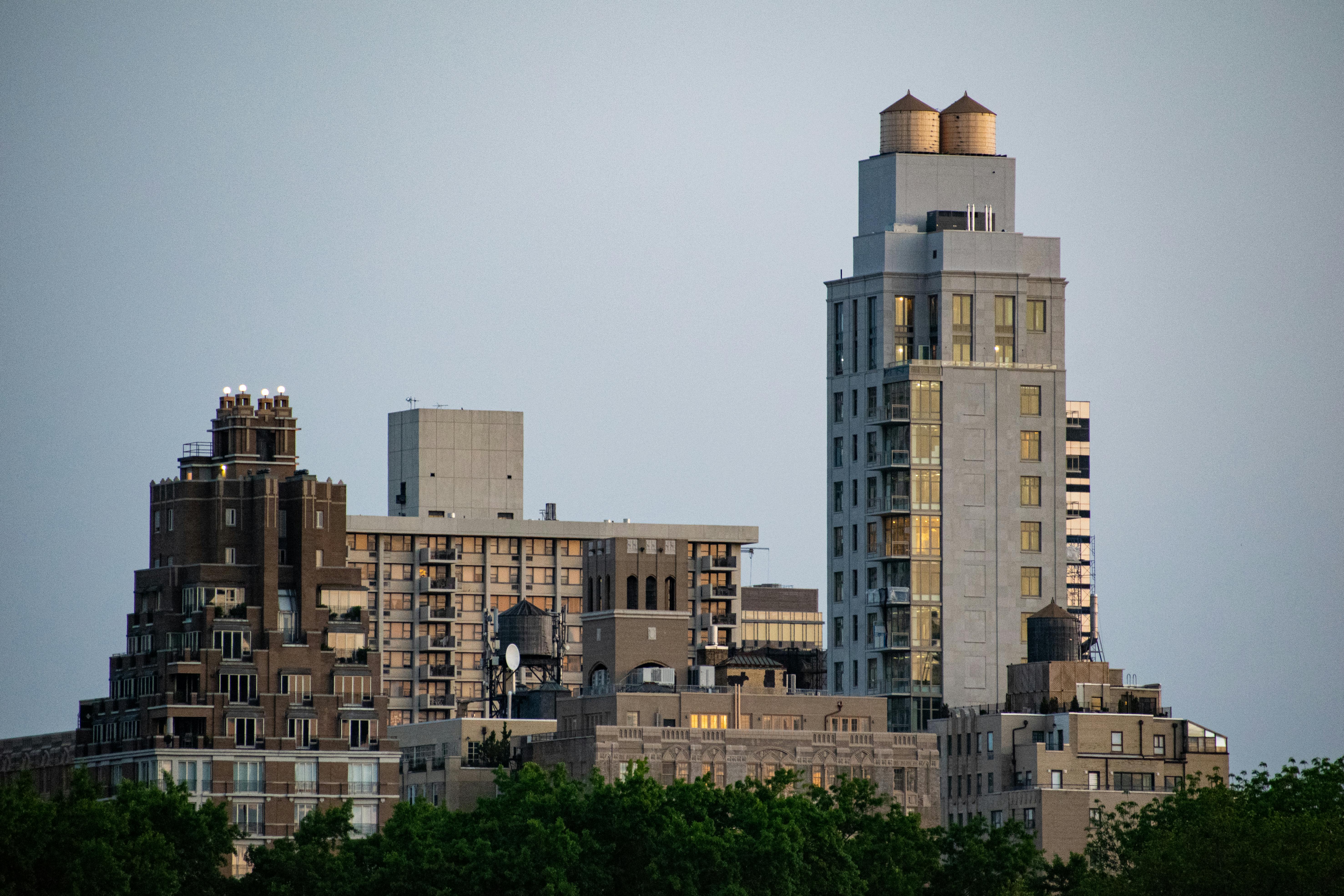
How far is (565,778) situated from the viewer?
648 ft

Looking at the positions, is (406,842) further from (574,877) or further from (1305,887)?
(1305,887)

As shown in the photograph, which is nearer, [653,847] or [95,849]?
[95,849]

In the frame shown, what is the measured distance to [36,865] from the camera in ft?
536

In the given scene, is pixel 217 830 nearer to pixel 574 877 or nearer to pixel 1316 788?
pixel 574 877

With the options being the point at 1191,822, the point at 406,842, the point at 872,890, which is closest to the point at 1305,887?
the point at 1191,822

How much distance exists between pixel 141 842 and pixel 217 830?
12472 millimetres

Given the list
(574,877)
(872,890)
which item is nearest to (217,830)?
(574,877)

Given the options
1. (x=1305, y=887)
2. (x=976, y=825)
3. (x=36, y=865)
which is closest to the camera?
(x=1305, y=887)

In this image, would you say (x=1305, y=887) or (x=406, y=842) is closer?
(x=1305, y=887)

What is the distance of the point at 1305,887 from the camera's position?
152875 millimetres

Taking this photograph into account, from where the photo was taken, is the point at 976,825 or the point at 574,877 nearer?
the point at 574,877

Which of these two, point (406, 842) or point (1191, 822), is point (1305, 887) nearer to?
point (1191, 822)

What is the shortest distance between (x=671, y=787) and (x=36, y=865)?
36.8 m

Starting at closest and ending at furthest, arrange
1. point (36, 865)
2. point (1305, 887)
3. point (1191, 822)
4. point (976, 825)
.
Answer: point (1305, 887), point (36, 865), point (1191, 822), point (976, 825)
